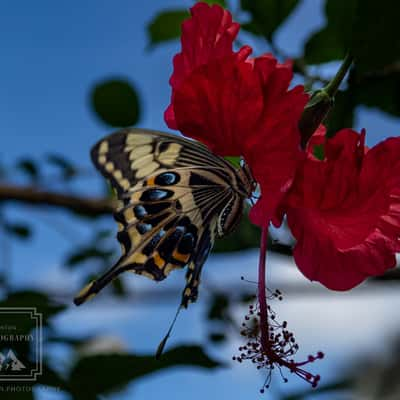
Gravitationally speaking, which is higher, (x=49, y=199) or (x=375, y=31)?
(x=375, y=31)

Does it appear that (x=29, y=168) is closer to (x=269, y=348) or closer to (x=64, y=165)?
(x=64, y=165)

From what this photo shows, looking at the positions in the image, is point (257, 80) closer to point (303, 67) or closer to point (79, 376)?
point (303, 67)

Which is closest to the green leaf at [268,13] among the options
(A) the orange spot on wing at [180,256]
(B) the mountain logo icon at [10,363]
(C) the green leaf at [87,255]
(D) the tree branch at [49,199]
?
(A) the orange spot on wing at [180,256]

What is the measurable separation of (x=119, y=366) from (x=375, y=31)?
0.52 metres

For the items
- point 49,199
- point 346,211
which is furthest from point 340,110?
point 49,199

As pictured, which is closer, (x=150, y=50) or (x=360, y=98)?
(x=360, y=98)

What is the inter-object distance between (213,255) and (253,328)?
1.33 feet

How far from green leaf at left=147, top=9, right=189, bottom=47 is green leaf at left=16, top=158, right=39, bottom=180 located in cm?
73

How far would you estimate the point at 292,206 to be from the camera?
0.58 m

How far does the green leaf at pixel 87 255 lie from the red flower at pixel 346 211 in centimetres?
125

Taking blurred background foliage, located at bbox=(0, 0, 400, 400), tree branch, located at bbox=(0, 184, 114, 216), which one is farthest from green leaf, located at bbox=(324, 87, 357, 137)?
tree branch, located at bbox=(0, 184, 114, 216)

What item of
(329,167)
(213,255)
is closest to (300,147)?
(329,167)

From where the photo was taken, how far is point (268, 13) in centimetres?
90

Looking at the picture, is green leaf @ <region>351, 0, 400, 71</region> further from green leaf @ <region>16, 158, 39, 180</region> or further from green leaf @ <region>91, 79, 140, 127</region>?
green leaf @ <region>16, 158, 39, 180</region>
